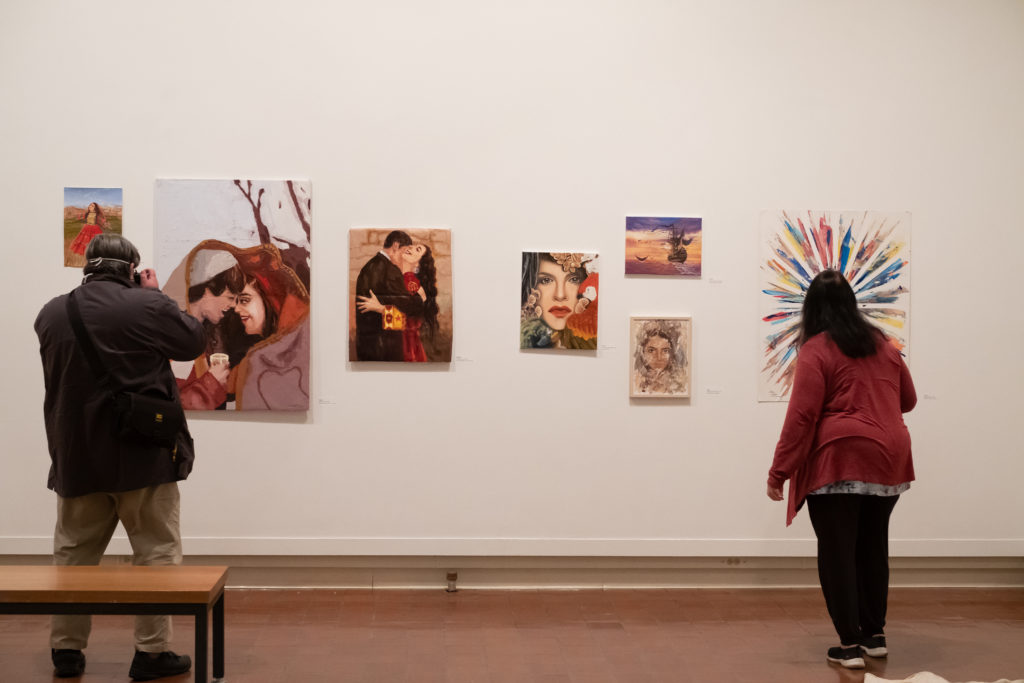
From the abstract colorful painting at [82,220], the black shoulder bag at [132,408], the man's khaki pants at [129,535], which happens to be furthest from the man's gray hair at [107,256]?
the abstract colorful painting at [82,220]

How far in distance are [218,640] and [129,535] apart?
0.61 meters

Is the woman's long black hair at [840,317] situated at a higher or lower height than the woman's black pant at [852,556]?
higher

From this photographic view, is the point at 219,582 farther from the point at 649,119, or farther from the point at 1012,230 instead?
the point at 1012,230

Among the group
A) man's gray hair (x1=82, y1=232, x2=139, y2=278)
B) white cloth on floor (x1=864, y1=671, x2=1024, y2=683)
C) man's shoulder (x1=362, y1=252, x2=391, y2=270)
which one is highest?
man's shoulder (x1=362, y1=252, x2=391, y2=270)

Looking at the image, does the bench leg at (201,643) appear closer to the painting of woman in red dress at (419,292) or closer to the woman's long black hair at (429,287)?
the painting of woman in red dress at (419,292)

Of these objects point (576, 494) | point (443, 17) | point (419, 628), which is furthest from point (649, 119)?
point (419, 628)

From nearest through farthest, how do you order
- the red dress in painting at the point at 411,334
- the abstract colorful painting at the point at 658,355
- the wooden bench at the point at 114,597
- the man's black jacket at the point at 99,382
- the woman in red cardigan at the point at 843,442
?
the wooden bench at the point at 114,597
the man's black jacket at the point at 99,382
the woman in red cardigan at the point at 843,442
the red dress in painting at the point at 411,334
the abstract colorful painting at the point at 658,355

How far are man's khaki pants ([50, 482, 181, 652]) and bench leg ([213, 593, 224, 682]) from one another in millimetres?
337

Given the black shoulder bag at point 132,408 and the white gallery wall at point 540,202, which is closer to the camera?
the black shoulder bag at point 132,408

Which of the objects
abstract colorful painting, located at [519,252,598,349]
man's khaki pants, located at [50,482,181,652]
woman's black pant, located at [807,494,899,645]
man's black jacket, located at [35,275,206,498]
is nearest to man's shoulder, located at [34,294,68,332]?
man's black jacket, located at [35,275,206,498]

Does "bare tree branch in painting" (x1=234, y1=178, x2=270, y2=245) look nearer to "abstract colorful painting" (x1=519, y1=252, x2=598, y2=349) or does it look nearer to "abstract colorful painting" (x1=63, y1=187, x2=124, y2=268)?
"abstract colorful painting" (x1=63, y1=187, x2=124, y2=268)

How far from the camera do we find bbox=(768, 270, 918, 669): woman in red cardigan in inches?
154

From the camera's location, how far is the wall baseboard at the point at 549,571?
5.18 metres

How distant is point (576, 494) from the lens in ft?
17.2
